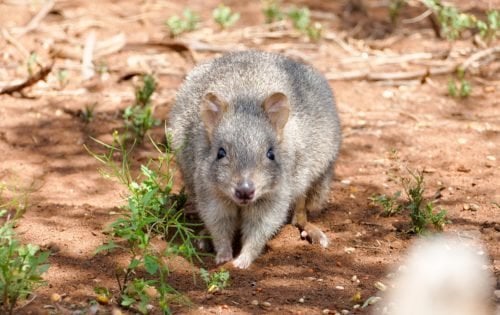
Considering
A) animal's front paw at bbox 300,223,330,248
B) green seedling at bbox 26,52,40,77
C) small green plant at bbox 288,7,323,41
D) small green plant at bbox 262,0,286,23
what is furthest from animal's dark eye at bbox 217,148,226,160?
small green plant at bbox 262,0,286,23

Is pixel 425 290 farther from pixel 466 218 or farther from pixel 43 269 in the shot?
pixel 43 269

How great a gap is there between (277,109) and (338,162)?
191 centimetres

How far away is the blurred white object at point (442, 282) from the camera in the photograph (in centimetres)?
416

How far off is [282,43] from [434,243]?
5409 mm

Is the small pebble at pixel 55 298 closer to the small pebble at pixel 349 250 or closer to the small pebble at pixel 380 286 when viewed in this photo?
the small pebble at pixel 380 286

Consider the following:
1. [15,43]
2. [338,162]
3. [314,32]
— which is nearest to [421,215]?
[338,162]

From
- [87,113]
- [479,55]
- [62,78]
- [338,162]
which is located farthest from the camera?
[479,55]

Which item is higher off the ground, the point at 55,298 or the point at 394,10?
the point at 55,298

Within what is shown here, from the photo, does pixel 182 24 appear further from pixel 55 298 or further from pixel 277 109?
pixel 55 298

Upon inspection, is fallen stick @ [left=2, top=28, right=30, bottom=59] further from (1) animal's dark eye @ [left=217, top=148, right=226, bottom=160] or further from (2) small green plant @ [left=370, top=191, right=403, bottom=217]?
(2) small green plant @ [left=370, top=191, right=403, bottom=217]

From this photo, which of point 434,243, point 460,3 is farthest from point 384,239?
point 460,3

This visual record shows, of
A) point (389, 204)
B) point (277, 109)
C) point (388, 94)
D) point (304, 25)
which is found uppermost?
point (277, 109)

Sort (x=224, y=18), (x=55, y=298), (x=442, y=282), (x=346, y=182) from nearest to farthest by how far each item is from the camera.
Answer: (x=442, y=282)
(x=55, y=298)
(x=346, y=182)
(x=224, y=18)

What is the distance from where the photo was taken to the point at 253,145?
531 cm
